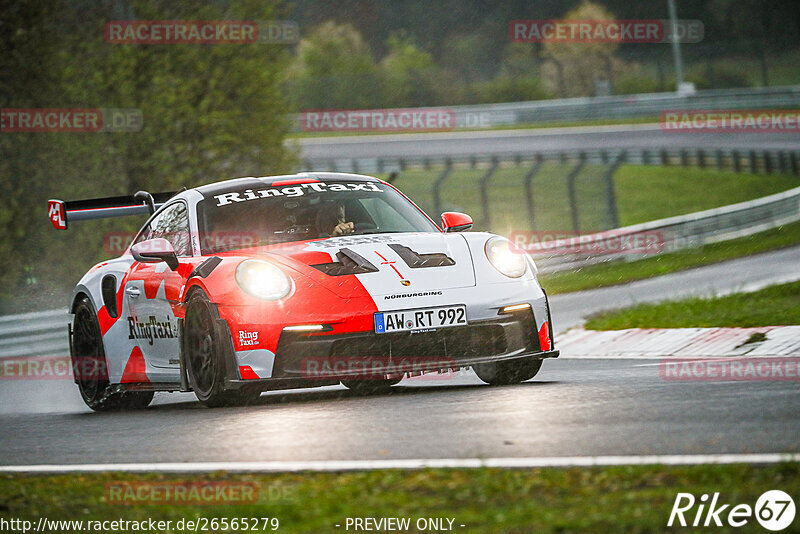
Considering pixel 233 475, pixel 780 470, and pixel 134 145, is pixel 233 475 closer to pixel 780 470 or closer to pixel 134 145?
pixel 780 470

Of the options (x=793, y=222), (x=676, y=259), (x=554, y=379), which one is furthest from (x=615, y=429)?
(x=793, y=222)

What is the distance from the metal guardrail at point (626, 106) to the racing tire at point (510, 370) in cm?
3918

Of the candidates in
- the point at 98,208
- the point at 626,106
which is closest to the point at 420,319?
the point at 98,208

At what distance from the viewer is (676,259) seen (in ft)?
69.5

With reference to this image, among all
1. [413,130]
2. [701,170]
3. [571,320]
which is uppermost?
[413,130]

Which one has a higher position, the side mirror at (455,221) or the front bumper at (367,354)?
the side mirror at (455,221)

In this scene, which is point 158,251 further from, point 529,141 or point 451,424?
point 529,141

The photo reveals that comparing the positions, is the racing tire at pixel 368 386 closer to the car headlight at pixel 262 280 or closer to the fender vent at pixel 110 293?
the car headlight at pixel 262 280

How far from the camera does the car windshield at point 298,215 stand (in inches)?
331

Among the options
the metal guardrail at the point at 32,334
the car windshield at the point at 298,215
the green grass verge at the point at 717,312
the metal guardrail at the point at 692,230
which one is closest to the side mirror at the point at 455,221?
the car windshield at the point at 298,215

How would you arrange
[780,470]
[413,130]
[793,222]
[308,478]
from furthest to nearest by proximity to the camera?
1. [413,130]
2. [793,222]
3. [308,478]
4. [780,470]

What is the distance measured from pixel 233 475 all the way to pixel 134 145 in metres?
17.5

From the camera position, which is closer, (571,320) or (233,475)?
(233,475)

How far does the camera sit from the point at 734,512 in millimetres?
3889
